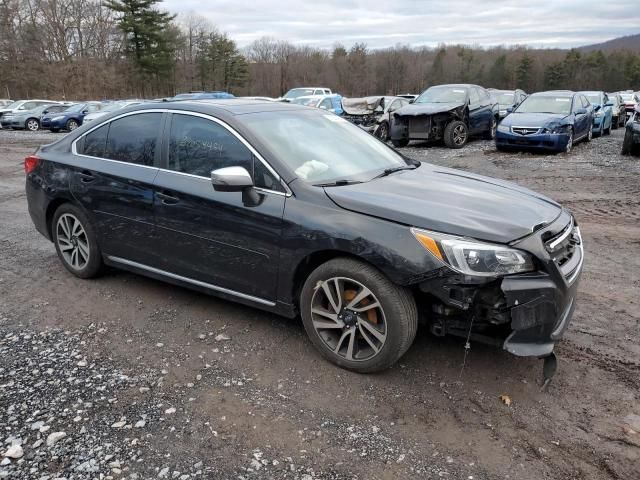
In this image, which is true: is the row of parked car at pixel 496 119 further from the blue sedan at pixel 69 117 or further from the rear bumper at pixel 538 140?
the blue sedan at pixel 69 117

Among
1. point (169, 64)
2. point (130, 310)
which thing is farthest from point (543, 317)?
point (169, 64)

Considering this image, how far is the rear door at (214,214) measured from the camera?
3518mm

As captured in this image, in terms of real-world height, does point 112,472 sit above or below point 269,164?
below

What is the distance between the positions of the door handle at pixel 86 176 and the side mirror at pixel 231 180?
1663mm

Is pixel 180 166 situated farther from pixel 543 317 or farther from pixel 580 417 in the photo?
pixel 580 417

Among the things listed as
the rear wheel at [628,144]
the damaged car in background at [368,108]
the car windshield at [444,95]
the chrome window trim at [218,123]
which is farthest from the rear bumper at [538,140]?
the chrome window trim at [218,123]

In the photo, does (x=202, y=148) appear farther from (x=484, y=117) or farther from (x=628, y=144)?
(x=484, y=117)

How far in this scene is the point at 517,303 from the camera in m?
2.86

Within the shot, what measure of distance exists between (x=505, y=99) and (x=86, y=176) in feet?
65.6

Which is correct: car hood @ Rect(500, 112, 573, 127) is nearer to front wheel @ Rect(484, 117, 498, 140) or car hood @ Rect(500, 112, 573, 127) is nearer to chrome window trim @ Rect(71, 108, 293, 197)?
front wheel @ Rect(484, 117, 498, 140)

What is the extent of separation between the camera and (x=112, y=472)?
251 cm

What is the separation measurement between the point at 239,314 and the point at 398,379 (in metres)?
1.51

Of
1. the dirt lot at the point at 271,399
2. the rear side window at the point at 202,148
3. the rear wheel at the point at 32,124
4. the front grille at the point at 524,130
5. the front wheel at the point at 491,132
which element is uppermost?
the rear side window at the point at 202,148

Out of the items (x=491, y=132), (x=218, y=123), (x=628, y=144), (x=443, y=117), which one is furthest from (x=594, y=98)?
(x=218, y=123)
